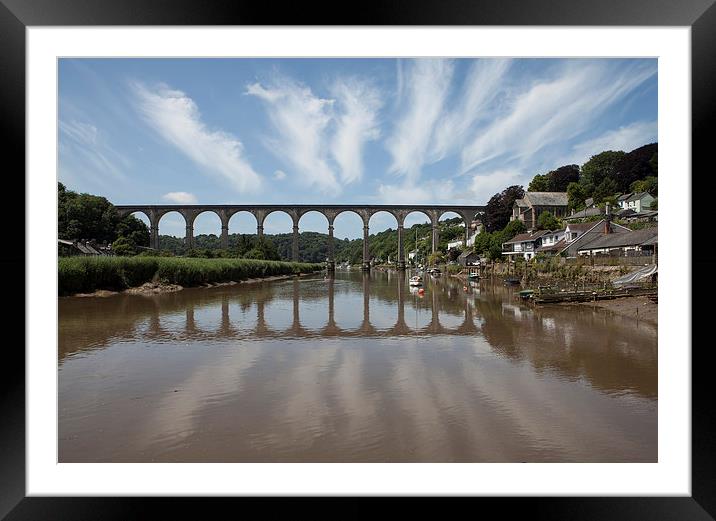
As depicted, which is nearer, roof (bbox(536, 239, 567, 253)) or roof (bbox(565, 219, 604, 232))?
roof (bbox(565, 219, 604, 232))

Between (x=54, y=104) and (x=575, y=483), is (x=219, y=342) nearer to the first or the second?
(x=54, y=104)

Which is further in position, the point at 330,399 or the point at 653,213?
the point at 653,213

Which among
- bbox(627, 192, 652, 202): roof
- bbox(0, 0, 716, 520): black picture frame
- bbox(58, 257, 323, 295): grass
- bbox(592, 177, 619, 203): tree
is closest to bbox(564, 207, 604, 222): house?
bbox(627, 192, 652, 202): roof

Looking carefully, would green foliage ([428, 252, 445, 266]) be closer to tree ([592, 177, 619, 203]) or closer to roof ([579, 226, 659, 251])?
tree ([592, 177, 619, 203])

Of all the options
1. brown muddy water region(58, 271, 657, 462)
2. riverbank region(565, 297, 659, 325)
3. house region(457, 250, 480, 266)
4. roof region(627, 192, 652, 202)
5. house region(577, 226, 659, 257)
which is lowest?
brown muddy water region(58, 271, 657, 462)

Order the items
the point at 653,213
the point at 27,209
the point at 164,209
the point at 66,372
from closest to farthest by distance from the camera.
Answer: the point at 27,209 → the point at 66,372 → the point at 653,213 → the point at 164,209

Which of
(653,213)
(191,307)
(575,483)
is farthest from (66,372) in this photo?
(653,213)
